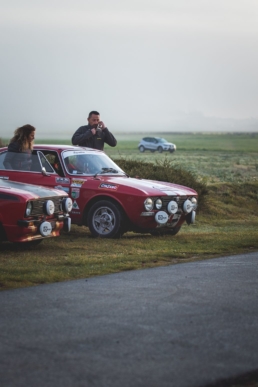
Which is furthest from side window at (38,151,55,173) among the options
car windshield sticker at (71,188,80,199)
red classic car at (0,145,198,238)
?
car windshield sticker at (71,188,80,199)

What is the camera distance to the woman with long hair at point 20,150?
14570mm

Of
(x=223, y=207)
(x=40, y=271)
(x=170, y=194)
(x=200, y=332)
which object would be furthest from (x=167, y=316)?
(x=223, y=207)

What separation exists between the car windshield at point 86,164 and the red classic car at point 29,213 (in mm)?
1574

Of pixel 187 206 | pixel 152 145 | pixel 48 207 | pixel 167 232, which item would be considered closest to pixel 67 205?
pixel 48 207

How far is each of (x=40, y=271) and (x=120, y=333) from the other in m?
3.80

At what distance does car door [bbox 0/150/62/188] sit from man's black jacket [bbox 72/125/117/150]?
173 centimetres

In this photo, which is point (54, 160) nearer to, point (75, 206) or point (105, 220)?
point (75, 206)

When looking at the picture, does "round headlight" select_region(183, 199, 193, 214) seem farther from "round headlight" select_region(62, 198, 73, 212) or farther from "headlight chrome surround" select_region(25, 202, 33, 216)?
"headlight chrome surround" select_region(25, 202, 33, 216)

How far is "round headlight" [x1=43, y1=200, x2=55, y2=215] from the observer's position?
12406 millimetres

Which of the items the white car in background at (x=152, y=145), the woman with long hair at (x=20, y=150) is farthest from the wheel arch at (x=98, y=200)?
the white car in background at (x=152, y=145)

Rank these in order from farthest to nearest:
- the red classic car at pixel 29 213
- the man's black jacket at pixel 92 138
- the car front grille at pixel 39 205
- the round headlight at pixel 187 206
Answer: the man's black jacket at pixel 92 138 → the round headlight at pixel 187 206 → the car front grille at pixel 39 205 → the red classic car at pixel 29 213

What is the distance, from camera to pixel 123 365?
5.68 meters

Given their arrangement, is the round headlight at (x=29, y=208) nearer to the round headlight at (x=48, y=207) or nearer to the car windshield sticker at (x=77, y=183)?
the round headlight at (x=48, y=207)

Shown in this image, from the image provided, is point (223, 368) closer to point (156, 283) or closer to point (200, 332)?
point (200, 332)
